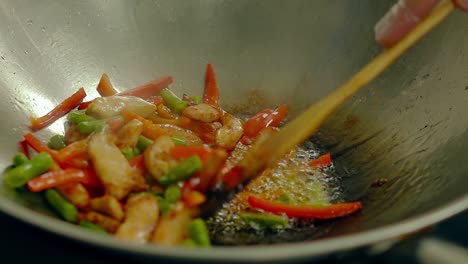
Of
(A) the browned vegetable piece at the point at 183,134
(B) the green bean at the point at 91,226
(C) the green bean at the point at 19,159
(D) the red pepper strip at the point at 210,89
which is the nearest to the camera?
(B) the green bean at the point at 91,226

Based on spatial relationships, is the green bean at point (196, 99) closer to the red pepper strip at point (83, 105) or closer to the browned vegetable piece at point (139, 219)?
the red pepper strip at point (83, 105)

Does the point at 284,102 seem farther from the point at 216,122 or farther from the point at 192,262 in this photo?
the point at 192,262

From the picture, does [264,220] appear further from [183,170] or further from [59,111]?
[59,111]

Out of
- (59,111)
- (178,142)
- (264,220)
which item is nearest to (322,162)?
(264,220)

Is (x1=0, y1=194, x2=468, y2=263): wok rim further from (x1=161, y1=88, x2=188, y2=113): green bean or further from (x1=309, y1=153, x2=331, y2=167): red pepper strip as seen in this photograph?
(x1=161, y1=88, x2=188, y2=113): green bean

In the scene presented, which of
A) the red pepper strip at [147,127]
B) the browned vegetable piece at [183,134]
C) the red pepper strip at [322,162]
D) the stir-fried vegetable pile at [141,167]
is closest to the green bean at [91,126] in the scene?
the stir-fried vegetable pile at [141,167]

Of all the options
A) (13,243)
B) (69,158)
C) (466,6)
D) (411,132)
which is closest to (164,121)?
(69,158)
